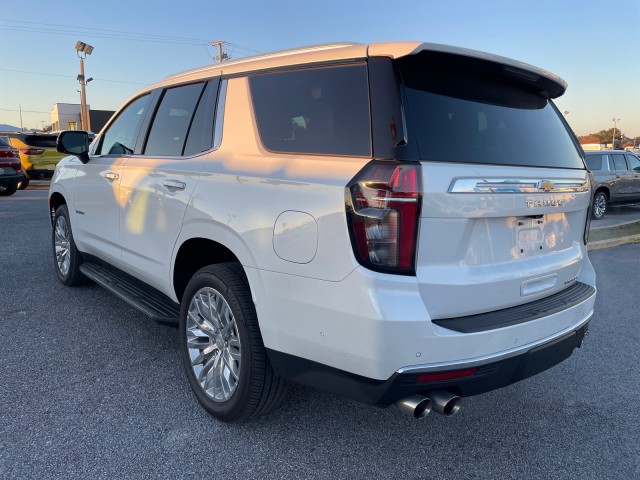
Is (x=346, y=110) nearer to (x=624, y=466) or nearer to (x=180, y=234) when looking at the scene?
(x=180, y=234)

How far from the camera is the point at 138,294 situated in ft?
12.1

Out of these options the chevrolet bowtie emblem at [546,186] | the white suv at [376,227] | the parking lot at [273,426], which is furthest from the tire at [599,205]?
the chevrolet bowtie emblem at [546,186]

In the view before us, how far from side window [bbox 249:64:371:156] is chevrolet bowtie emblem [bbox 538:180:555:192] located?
886 mm

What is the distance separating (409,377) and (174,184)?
71.5 inches

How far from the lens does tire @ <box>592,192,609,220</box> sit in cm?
→ 1315

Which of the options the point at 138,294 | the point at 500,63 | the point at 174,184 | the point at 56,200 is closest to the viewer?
the point at 500,63

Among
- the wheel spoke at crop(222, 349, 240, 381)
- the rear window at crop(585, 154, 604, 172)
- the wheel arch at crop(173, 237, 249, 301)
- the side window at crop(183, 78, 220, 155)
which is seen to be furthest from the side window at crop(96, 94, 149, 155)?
the rear window at crop(585, 154, 604, 172)

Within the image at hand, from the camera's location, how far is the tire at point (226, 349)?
8.36ft

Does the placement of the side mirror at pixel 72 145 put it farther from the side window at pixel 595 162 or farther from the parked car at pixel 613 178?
the side window at pixel 595 162

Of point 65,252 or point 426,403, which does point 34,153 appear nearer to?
point 65,252

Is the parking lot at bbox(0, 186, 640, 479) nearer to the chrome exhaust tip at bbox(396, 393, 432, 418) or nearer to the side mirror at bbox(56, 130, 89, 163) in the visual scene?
the chrome exhaust tip at bbox(396, 393, 432, 418)

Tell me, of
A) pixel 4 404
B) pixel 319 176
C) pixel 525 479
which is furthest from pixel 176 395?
pixel 525 479

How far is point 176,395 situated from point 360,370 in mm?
1499

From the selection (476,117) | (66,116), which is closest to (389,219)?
(476,117)
